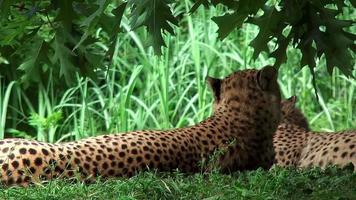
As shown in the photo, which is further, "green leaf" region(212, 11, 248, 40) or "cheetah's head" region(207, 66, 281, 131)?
"cheetah's head" region(207, 66, 281, 131)

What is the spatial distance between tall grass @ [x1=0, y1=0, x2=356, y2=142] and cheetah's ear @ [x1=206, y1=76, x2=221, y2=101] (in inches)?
66.6

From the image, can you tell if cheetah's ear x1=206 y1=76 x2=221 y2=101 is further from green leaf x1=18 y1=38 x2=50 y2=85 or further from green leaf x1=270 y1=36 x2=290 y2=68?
green leaf x1=18 y1=38 x2=50 y2=85

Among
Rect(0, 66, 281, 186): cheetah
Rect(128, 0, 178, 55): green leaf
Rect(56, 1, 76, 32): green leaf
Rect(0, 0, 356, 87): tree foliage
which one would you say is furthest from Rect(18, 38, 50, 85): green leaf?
Rect(128, 0, 178, 55): green leaf

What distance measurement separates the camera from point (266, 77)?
15.0 feet

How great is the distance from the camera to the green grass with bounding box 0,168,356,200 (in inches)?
120

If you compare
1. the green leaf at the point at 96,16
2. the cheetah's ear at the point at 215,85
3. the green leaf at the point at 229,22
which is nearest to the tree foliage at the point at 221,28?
the green leaf at the point at 229,22

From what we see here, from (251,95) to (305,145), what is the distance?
→ 0.79 metres

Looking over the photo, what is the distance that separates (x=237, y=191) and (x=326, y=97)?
15.2 ft

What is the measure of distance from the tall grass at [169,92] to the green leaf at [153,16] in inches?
146

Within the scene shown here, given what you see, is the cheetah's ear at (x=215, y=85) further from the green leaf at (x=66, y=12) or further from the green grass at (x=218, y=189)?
the green leaf at (x=66, y=12)

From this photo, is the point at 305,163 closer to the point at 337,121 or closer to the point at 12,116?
the point at 337,121

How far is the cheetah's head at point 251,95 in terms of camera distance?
4602 millimetres

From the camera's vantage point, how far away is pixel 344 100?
7.38 metres

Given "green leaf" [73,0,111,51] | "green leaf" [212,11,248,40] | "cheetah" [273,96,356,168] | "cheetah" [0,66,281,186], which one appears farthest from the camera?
"cheetah" [273,96,356,168]
